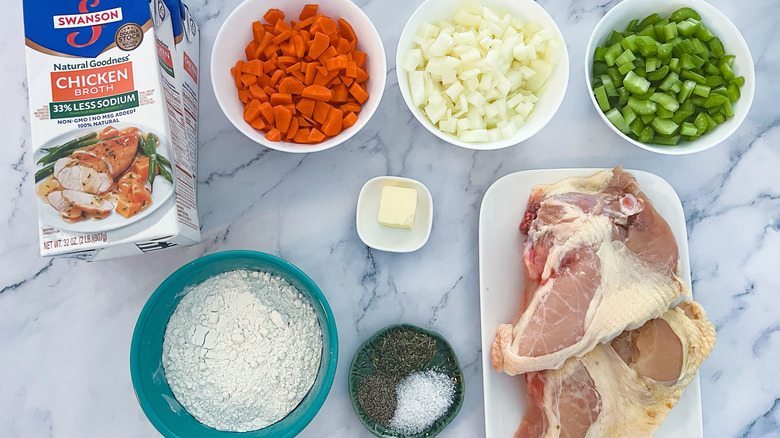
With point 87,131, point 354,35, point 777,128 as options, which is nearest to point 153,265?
point 87,131

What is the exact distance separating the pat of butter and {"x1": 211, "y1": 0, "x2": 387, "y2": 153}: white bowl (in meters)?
0.25

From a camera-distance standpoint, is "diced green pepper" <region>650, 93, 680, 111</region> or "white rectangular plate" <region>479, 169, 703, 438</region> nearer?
"diced green pepper" <region>650, 93, 680, 111</region>

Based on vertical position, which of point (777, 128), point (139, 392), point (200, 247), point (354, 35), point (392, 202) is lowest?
point (139, 392)

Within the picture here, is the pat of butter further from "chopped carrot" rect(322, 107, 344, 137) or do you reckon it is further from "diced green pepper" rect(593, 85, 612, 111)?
"diced green pepper" rect(593, 85, 612, 111)

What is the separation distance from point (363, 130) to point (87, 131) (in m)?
0.87

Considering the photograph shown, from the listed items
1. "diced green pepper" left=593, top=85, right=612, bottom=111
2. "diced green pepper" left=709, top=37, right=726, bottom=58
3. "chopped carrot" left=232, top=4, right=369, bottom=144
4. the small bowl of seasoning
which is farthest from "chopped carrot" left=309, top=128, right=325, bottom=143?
"diced green pepper" left=709, top=37, right=726, bottom=58

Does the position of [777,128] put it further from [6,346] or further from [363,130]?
[6,346]

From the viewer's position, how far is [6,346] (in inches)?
75.9

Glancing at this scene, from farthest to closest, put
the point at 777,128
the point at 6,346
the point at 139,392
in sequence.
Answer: the point at 777,128 → the point at 6,346 → the point at 139,392

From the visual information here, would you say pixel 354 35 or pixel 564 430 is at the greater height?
pixel 354 35

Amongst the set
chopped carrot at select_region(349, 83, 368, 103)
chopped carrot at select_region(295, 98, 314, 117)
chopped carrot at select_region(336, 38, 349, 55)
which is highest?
chopped carrot at select_region(336, 38, 349, 55)

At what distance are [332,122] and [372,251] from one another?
482 mm

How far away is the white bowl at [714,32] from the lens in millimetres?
1804

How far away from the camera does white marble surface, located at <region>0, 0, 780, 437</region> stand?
1937mm
